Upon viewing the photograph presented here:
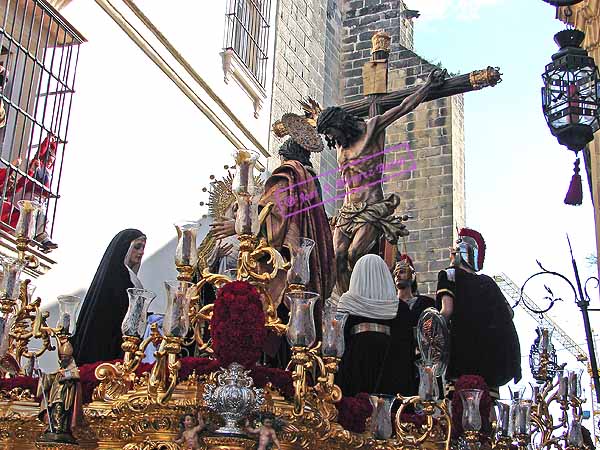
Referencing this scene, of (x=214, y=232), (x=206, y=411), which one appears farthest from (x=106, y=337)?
(x=206, y=411)

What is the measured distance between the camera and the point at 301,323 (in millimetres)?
4512

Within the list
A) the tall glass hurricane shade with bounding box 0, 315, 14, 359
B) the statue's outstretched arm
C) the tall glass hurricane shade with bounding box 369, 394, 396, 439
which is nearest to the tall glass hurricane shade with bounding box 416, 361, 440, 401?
the tall glass hurricane shade with bounding box 369, 394, 396, 439

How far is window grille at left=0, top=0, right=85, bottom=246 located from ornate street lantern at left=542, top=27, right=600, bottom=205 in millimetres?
3862

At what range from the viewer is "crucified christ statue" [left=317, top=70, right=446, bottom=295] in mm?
6977

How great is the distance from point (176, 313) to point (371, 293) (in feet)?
5.54

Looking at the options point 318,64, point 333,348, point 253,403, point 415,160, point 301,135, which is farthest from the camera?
point 415,160

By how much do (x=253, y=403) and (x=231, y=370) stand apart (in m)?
0.18

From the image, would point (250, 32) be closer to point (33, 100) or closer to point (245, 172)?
point (33, 100)

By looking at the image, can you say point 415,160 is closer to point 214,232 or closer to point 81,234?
point 81,234

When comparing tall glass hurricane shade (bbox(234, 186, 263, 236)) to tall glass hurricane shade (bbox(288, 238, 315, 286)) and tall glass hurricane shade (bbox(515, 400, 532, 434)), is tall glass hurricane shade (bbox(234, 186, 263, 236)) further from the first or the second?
tall glass hurricane shade (bbox(515, 400, 532, 434))

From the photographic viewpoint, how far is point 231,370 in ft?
14.1

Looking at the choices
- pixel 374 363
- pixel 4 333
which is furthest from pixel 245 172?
pixel 374 363

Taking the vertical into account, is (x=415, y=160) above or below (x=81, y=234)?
above

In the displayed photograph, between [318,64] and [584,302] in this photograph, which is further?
[318,64]
